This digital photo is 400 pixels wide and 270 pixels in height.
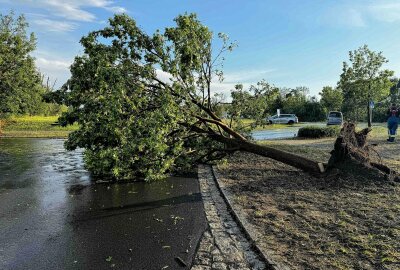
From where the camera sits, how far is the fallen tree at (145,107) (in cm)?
876

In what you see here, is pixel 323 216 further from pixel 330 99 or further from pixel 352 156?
pixel 330 99

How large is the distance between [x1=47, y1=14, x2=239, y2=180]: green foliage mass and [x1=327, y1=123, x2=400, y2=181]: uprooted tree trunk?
4000 millimetres

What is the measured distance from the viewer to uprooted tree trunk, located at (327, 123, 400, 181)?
834 centimetres

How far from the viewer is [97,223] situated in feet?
20.3

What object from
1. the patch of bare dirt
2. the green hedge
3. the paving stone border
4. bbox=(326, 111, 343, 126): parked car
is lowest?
the paving stone border

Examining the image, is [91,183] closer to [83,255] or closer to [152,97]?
[152,97]

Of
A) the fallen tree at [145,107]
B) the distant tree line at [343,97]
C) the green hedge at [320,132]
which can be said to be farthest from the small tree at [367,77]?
the fallen tree at [145,107]

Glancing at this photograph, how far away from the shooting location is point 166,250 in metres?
4.91

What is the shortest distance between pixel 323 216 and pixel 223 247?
1980mm

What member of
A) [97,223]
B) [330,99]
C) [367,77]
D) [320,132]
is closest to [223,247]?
[97,223]

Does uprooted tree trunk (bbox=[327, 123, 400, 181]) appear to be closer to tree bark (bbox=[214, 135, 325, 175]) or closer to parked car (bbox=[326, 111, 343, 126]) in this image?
tree bark (bbox=[214, 135, 325, 175])

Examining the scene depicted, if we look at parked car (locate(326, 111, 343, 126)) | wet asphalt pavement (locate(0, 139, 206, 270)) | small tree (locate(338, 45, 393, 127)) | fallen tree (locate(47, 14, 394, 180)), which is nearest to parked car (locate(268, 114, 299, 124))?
parked car (locate(326, 111, 343, 126))

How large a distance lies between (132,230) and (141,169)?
3.86 meters

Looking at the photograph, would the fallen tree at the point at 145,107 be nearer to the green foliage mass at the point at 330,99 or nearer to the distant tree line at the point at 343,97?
the distant tree line at the point at 343,97
